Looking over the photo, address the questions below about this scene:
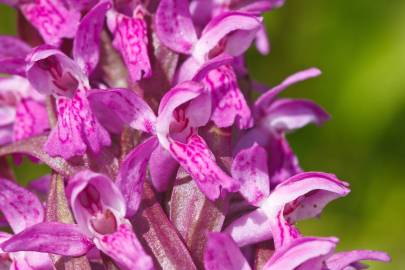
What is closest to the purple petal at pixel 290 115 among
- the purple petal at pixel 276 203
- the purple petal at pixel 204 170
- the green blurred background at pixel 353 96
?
the purple petal at pixel 276 203

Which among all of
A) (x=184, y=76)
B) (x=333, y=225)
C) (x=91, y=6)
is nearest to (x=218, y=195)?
(x=184, y=76)

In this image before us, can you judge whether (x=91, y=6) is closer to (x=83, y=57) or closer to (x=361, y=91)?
(x=83, y=57)

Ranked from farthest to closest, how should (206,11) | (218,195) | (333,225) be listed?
(333,225)
(206,11)
(218,195)

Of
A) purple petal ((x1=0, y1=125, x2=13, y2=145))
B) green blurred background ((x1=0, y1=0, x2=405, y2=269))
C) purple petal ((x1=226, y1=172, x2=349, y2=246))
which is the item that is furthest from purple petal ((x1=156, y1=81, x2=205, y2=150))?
green blurred background ((x1=0, y1=0, x2=405, y2=269))

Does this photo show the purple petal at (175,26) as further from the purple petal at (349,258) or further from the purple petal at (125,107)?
the purple petal at (349,258)

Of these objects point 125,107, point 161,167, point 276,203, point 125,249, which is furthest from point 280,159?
point 125,249

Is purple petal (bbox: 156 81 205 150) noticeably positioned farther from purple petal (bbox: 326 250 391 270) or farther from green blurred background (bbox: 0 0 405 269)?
green blurred background (bbox: 0 0 405 269)
